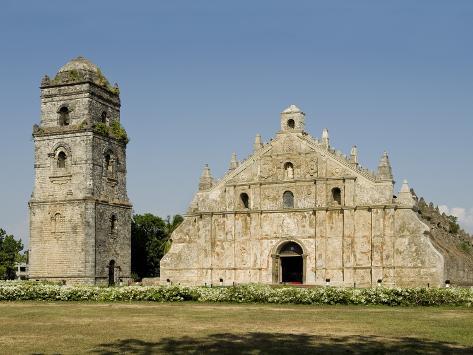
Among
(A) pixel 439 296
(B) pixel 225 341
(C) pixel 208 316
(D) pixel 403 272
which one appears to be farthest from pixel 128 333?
(D) pixel 403 272

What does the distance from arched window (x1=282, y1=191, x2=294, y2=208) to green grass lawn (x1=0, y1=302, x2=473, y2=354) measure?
21588mm

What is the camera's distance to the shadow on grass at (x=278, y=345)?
1585 cm

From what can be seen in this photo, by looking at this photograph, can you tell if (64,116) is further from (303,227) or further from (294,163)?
(303,227)

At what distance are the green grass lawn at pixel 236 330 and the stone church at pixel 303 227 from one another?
58.4ft

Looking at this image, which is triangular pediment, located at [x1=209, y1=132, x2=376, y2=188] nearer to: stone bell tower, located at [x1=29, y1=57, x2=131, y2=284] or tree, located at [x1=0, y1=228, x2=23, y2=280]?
stone bell tower, located at [x1=29, y1=57, x2=131, y2=284]

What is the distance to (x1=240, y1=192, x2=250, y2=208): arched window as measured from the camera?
5166 centimetres

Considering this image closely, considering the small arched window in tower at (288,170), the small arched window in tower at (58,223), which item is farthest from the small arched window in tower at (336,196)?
the small arched window in tower at (58,223)

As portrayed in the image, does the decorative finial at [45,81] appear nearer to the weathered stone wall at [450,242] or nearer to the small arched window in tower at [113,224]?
the small arched window in tower at [113,224]

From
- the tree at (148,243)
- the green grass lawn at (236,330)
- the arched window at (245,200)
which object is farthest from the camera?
the tree at (148,243)

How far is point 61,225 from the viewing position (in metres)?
52.1

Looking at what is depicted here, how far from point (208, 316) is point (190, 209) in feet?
92.5

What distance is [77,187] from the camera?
5219cm

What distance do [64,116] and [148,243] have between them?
20140 mm

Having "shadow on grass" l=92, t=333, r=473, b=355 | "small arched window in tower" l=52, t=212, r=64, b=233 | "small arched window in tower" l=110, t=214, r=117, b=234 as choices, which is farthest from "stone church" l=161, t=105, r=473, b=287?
"shadow on grass" l=92, t=333, r=473, b=355
